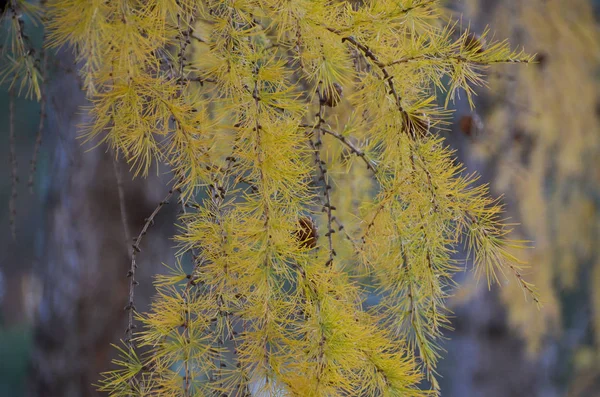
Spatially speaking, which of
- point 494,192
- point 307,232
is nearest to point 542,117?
point 494,192

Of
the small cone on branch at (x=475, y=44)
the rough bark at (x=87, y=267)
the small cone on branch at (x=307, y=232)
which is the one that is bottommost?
the rough bark at (x=87, y=267)

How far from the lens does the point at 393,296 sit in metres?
0.75

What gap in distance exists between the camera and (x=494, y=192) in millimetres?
2451

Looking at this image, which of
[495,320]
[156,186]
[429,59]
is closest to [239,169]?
[429,59]

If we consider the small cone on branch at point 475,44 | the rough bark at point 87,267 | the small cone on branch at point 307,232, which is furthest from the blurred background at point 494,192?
the small cone on branch at point 307,232

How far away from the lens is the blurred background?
73.9 inches

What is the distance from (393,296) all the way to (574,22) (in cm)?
179

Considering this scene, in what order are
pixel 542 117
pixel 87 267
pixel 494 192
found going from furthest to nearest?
pixel 494 192
pixel 542 117
pixel 87 267

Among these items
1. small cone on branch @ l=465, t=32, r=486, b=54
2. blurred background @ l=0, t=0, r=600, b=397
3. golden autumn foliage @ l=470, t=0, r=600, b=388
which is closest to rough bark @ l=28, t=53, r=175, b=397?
blurred background @ l=0, t=0, r=600, b=397

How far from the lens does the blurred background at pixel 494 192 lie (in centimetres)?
188

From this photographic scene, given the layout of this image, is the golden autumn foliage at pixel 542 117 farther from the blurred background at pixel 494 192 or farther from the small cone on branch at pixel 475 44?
the small cone on branch at pixel 475 44

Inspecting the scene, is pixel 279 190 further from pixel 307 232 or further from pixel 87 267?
pixel 87 267

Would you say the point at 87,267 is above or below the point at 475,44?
below

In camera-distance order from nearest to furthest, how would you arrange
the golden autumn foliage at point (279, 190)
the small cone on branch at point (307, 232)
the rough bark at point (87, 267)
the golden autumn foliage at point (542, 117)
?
the golden autumn foliage at point (279, 190)
the small cone on branch at point (307, 232)
the rough bark at point (87, 267)
the golden autumn foliage at point (542, 117)
